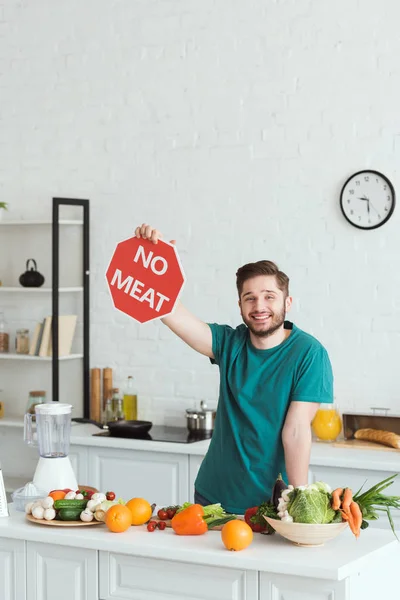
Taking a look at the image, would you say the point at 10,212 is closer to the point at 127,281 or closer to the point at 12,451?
the point at 12,451

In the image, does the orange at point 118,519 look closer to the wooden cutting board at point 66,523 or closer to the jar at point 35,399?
the wooden cutting board at point 66,523

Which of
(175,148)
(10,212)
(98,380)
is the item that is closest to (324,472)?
(98,380)

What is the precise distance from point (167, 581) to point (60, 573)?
1.23 feet

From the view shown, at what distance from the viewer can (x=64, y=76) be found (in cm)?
573

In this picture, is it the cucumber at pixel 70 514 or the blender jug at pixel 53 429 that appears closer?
the cucumber at pixel 70 514

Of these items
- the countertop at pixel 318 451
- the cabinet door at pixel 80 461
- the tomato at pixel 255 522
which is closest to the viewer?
the tomato at pixel 255 522

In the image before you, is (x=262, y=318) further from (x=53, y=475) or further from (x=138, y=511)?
(x=53, y=475)

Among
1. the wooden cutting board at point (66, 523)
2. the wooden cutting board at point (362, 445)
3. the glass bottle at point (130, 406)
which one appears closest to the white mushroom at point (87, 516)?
the wooden cutting board at point (66, 523)

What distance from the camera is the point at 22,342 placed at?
571 cm

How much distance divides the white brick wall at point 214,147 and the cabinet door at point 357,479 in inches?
24.9

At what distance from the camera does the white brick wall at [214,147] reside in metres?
4.92

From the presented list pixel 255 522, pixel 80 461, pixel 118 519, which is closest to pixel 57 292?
pixel 80 461

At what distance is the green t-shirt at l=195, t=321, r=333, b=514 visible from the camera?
130 inches

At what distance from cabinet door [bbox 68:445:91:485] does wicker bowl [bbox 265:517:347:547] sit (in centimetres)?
248
